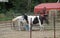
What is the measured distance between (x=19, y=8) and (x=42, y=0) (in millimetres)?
4901

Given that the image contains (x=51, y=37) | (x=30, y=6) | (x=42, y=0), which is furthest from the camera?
(x=42, y=0)

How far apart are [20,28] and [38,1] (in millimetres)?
22268

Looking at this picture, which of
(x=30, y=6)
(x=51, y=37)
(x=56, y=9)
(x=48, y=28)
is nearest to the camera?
(x=51, y=37)

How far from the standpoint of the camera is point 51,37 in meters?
13.3

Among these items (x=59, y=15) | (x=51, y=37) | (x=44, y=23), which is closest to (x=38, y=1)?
(x=59, y=15)

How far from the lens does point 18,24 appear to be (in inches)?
690

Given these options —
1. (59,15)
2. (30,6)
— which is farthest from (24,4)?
(59,15)

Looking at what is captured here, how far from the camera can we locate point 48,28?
17188mm

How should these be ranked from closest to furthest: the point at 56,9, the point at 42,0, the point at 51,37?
the point at 51,37 < the point at 56,9 < the point at 42,0

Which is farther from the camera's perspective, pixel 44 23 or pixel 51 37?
pixel 44 23

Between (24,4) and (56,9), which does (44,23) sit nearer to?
(56,9)

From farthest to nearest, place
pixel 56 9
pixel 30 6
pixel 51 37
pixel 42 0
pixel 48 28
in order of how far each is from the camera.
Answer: pixel 42 0 < pixel 30 6 < pixel 56 9 < pixel 48 28 < pixel 51 37

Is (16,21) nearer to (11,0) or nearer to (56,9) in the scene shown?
(56,9)

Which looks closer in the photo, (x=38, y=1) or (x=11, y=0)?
(x=11, y=0)
